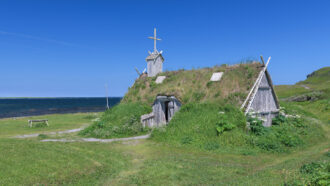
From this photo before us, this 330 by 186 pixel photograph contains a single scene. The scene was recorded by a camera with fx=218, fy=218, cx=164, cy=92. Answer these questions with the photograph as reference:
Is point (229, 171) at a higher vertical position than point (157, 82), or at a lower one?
lower

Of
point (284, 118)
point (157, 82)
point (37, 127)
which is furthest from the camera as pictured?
point (37, 127)

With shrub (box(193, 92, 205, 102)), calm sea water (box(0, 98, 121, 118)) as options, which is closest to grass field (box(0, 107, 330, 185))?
shrub (box(193, 92, 205, 102))

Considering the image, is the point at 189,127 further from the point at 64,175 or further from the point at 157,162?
the point at 64,175

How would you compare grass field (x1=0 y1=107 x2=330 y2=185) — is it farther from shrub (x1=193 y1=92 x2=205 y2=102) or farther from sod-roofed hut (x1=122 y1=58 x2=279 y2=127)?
shrub (x1=193 y1=92 x2=205 y2=102)

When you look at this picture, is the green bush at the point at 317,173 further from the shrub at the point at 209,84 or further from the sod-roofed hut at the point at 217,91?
the shrub at the point at 209,84

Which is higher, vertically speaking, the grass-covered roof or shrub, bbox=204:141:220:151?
the grass-covered roof

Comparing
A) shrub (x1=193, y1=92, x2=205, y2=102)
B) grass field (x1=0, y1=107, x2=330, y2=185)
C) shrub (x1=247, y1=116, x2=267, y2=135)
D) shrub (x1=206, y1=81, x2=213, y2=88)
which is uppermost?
shrub (x1=206, y1=81, x2=213, y2=88)

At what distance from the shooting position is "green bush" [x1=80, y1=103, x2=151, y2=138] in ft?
65.8

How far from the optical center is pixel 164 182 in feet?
29.4

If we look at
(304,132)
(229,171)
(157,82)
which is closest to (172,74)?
(157,82)

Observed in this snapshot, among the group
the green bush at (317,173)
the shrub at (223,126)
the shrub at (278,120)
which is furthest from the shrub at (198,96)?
the green bush at (317,173)

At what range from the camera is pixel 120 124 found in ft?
68.6

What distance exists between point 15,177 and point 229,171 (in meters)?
9.04

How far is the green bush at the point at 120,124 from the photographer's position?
2005 centimetres
